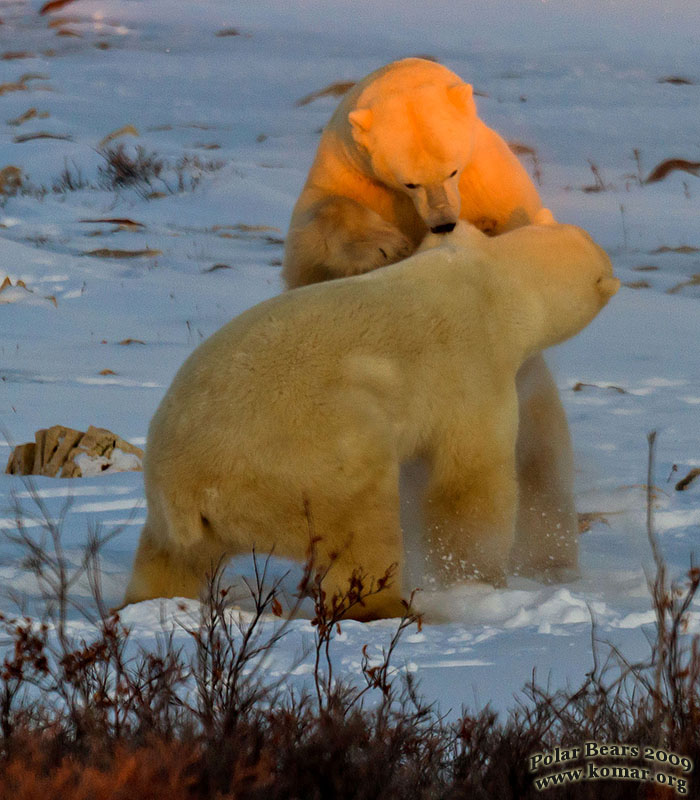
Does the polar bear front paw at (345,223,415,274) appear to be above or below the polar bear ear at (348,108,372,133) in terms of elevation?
below

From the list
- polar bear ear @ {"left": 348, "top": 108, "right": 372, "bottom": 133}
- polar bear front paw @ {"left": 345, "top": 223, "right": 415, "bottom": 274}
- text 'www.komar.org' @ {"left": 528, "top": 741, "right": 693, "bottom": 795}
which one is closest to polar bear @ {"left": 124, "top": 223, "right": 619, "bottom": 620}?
polar bear front paw @ {"left": 345, "top": 223, "right": 415, "bottom": 274}

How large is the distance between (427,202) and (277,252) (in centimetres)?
793

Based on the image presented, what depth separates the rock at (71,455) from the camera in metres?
5.30

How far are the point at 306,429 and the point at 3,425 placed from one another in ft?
10.4

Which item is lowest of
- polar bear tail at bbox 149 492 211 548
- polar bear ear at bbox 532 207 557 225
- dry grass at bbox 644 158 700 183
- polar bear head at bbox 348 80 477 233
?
dry grass at bbox 644 158 700 183

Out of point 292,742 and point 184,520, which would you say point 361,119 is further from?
→ point 292,742

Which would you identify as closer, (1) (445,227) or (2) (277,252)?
(1) (445,227)

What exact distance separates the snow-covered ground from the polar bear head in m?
0.82

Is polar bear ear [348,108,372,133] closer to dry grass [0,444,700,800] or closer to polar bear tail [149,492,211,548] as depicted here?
polar bear tail [149,492,211,548]

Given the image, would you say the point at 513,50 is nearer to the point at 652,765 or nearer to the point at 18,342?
the point at 18,342

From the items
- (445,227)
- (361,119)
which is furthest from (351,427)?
(361,119)

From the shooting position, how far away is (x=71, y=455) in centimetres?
536

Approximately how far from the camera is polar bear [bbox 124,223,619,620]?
3262 millimetres

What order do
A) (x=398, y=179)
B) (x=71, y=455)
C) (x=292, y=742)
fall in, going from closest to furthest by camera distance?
(x=292, y=742) < (x=398, y=179) < (x=71, y=455)
